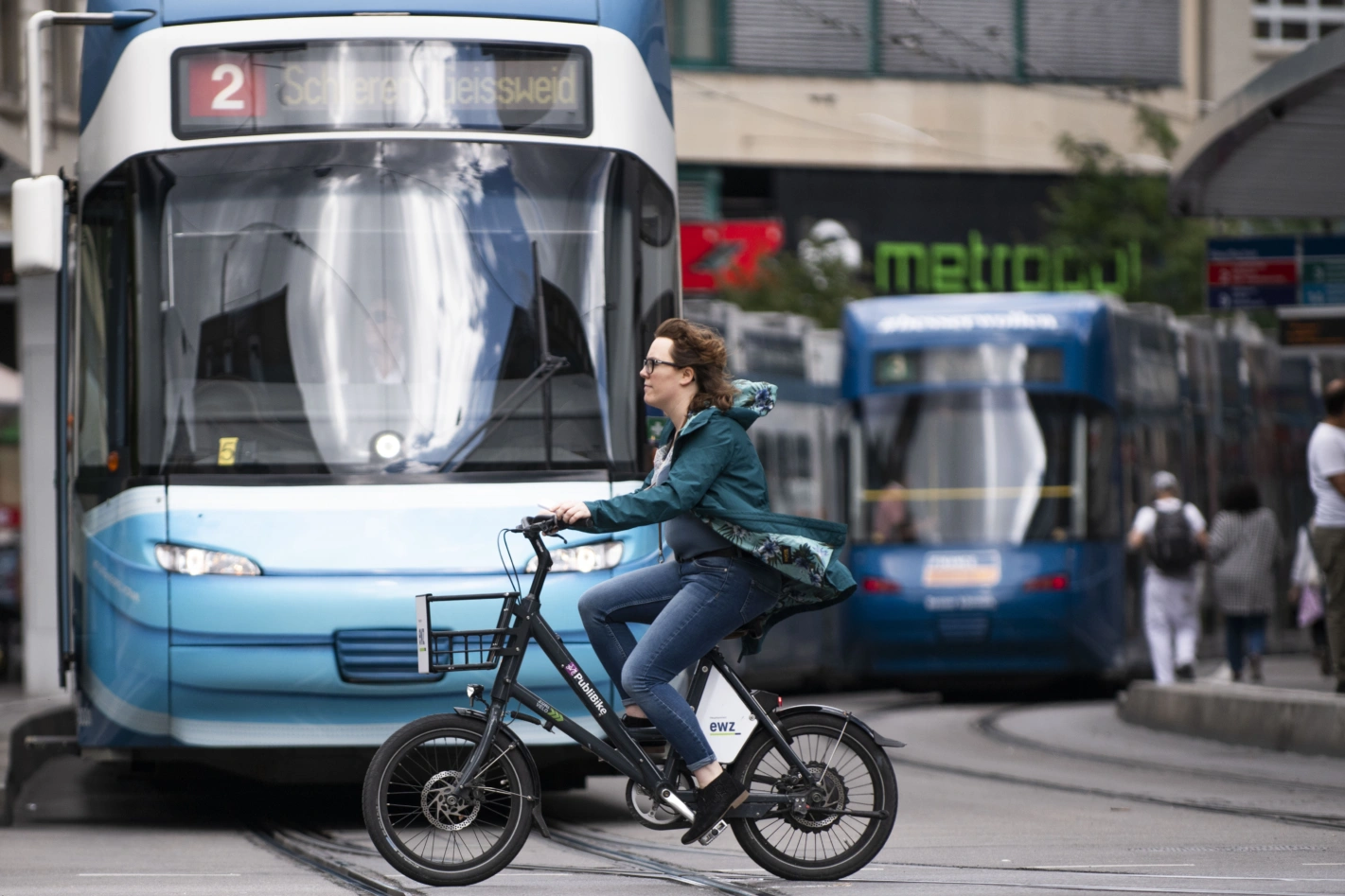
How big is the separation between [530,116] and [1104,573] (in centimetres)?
1033

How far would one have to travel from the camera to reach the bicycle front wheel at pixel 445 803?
23.0 feet

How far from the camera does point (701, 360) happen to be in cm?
712

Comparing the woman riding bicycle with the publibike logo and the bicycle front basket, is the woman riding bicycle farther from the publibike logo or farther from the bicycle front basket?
the bicycle front basket

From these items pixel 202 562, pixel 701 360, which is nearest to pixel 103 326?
pixel 202 562

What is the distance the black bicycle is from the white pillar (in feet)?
38.0

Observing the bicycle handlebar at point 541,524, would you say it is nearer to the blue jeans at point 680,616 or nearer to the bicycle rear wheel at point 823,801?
the blue jeans at point 680,616

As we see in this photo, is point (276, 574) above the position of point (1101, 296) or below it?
below

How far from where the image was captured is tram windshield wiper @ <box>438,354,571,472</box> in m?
9.09

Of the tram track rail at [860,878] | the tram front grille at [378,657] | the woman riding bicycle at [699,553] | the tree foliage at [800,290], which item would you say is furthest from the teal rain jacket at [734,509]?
the tree foliage at [800,290]

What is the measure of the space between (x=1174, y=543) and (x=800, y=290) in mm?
16558

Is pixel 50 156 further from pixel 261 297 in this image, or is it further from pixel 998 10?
pixel 998 10

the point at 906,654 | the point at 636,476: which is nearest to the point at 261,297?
the point at 636,476

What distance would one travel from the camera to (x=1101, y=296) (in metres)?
19.5

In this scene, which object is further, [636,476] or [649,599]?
[636,476]
